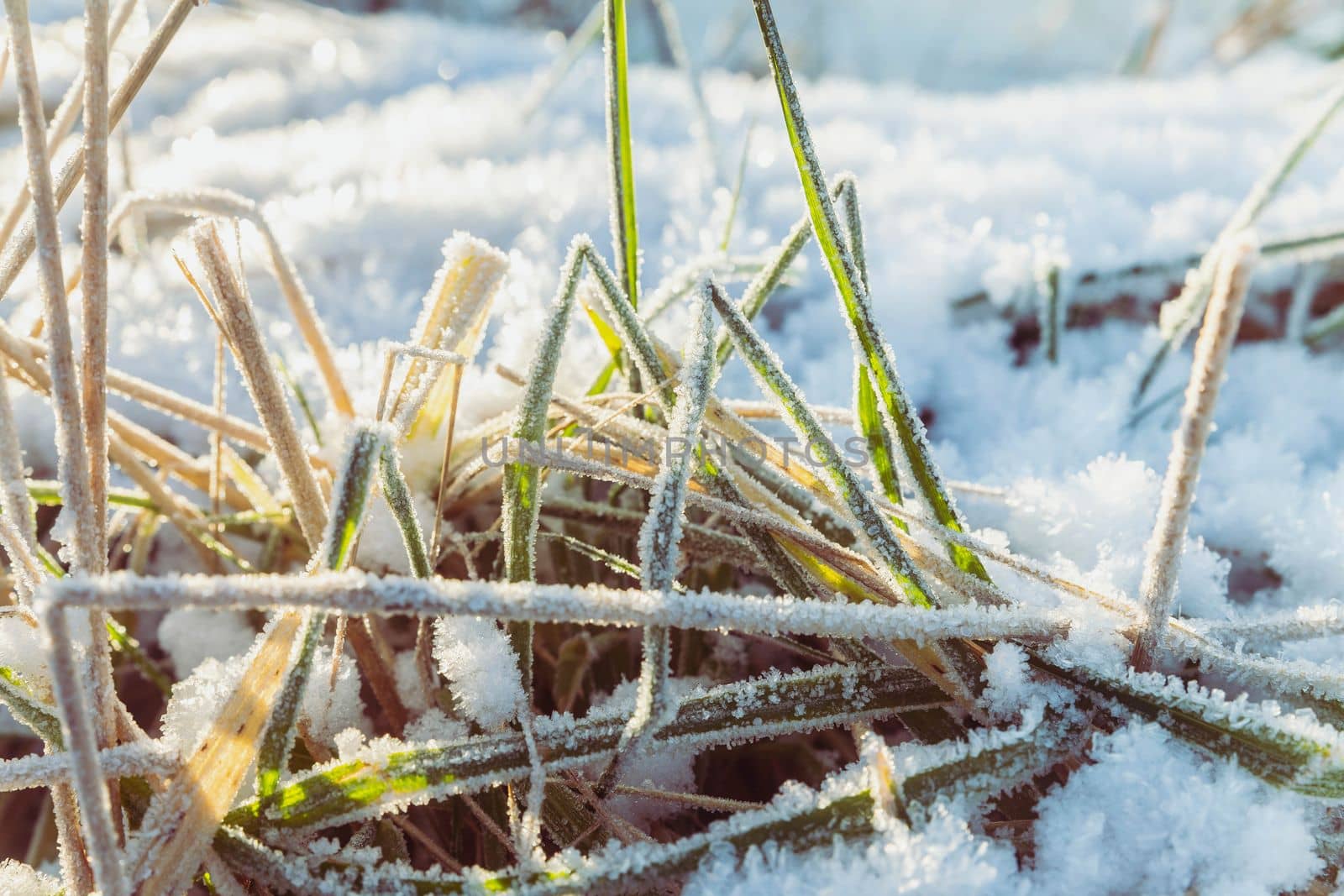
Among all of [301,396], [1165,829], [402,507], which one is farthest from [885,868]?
[301,396]

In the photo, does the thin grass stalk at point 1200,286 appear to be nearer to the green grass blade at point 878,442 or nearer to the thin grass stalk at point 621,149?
the green grass blade at point 878,442

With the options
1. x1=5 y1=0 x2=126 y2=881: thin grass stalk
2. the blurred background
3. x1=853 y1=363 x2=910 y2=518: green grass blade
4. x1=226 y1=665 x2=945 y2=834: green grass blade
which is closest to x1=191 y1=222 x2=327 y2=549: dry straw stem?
x1=5 y1=0 x2=126 y2=881: thin grass stalk

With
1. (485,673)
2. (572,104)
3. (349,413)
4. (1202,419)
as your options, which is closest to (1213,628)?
(1202,419)

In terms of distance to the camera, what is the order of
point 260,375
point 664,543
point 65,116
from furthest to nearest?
point 65,116, point 260,375, point 664,543

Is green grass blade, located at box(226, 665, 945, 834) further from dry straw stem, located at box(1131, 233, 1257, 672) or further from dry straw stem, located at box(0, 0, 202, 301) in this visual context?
dry straw stem, located at box(0, 0, 202, 301)

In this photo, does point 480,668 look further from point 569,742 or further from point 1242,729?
point 1242,729

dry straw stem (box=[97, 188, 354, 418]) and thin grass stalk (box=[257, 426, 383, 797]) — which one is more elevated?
dry straw stem (box=[97, 188, 354, 418])

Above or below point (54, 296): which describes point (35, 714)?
below
